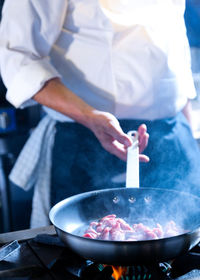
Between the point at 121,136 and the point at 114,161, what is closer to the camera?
the point at 121,136

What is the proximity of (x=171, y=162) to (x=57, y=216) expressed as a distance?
2.33ft

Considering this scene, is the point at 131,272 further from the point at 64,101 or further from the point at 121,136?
the point at 64,101

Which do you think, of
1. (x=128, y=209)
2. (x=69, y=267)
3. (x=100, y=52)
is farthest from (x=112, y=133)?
(x=69, y=267)

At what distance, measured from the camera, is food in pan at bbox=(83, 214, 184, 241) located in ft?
3.15

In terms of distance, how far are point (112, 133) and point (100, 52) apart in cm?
37

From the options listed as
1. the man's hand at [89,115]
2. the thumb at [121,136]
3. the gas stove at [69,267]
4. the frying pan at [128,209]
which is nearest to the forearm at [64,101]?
the man's hand at [89,115]

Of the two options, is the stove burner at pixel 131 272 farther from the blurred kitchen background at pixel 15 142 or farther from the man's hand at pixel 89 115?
the blurred kitchen background at pixel 15 142

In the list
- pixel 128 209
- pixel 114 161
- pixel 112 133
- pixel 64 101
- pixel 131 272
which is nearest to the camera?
pixel 131 272

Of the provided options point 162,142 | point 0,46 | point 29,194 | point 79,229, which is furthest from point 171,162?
point 29,194

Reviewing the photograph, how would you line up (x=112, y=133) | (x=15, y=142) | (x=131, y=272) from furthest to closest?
(x=15, y=142), (x=112, y=133), (x=131, y=272)

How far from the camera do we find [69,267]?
0.92 metres

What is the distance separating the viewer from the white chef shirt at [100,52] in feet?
4.77

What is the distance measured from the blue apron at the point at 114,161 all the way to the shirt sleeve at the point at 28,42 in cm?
26

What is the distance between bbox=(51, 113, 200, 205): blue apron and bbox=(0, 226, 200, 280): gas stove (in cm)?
59
